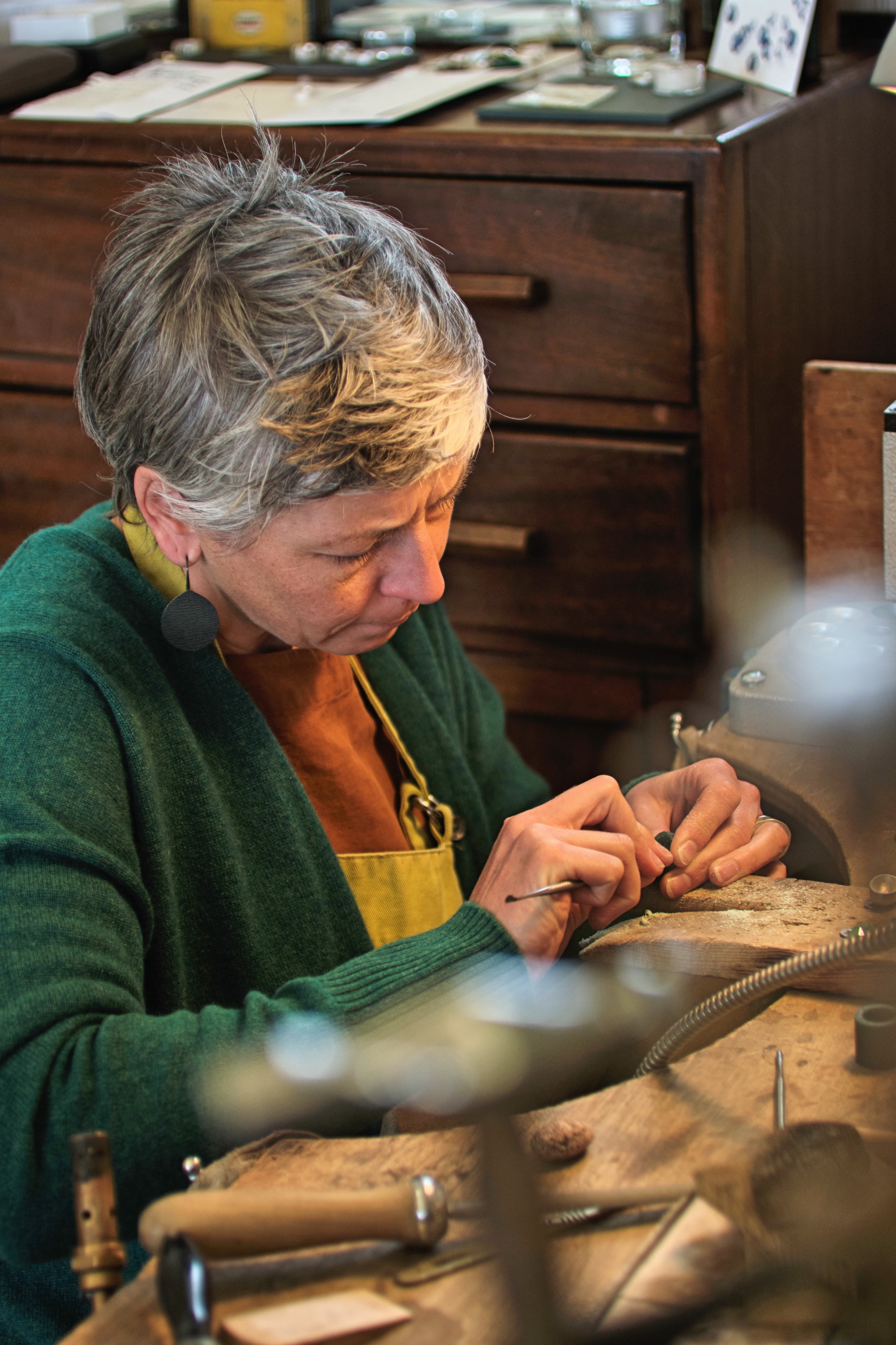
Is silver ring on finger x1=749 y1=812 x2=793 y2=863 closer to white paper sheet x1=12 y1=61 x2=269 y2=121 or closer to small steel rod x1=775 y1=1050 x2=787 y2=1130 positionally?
small steel rod x1=775 y1=1050 x2=787 y2=1130

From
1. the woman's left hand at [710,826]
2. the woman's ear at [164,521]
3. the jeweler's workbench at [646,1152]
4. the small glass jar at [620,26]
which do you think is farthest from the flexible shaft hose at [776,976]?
the small glass jar at [620,26]

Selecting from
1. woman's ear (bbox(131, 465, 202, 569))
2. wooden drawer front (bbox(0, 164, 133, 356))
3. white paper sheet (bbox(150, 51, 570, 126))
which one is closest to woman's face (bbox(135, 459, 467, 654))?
woman's ear (bbox(131, 465, 202, 569))

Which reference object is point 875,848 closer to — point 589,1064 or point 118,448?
point 589,1064

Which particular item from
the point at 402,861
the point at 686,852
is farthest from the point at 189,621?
the point at 686,852

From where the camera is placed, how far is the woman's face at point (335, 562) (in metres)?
0.98

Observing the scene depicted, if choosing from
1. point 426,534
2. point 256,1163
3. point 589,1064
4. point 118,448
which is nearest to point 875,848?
point 589,1064

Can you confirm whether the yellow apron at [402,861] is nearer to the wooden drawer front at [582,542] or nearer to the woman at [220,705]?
the woman at [220,705]

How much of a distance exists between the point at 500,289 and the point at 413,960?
984 mm

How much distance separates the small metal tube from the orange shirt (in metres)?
0.52

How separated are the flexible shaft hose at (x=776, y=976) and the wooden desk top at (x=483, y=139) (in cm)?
106

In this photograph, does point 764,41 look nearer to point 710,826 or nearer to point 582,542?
point 582,542

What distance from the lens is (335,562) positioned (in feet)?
3.30

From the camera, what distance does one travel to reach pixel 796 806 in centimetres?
109

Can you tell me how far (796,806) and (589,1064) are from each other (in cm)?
26
